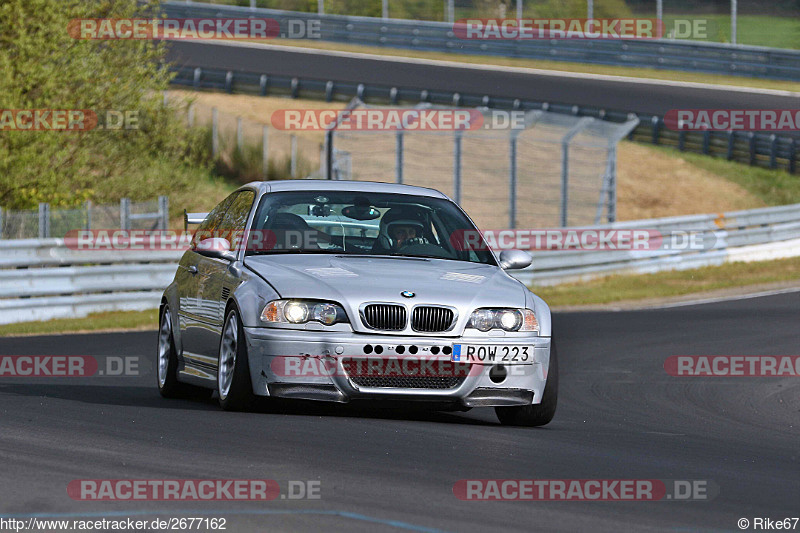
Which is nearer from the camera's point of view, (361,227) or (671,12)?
(361,227)

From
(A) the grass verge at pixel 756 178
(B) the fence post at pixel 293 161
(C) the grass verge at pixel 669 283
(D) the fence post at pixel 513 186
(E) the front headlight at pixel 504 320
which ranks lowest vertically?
(A) the grass verge at pixel 756 178

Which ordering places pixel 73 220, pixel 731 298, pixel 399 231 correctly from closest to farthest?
pixel 399 231, pixel 73 220, pixel 731 298

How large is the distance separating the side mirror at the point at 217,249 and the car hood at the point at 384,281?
0.18 m

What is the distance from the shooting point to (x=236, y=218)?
10.3 meters

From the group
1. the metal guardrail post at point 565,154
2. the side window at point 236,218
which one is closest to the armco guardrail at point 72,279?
the side window at point 236,218

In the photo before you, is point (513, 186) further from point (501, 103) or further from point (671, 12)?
point (671, 12)

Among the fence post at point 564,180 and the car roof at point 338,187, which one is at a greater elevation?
the car roof at point 338,187

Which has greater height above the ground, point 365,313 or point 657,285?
point 365,313

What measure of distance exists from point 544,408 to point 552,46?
38454 mm

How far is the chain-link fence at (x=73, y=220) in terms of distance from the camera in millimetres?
20219

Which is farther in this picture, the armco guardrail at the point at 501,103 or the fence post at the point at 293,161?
the armco guardrail at the point at 501,103

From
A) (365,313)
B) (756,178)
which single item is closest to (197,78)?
(756,178)

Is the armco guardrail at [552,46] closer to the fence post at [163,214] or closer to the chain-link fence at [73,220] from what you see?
the fence post at [163,214]

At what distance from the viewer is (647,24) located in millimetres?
48000
